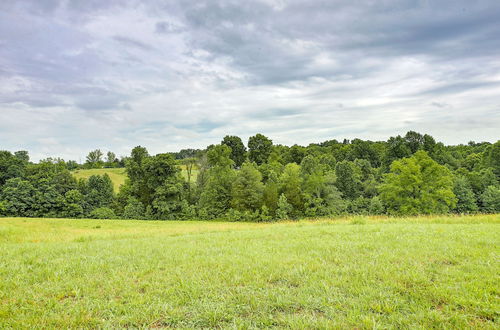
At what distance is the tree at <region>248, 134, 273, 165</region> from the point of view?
69.6 m

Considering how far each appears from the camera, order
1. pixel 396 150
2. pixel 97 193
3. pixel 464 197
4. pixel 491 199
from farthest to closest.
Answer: pixel 396 150 → pixel 97 193 → pixel 464 197 → pixel 491 199

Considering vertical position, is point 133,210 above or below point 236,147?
below

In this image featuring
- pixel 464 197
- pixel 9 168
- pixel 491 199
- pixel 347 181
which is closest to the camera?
pixel 491 199

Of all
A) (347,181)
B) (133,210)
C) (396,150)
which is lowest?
(133,210)

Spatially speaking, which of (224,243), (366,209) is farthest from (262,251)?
(366,209)

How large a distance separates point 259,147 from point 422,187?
3993 cm

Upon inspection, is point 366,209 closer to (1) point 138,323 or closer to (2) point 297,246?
(2) point 297,246

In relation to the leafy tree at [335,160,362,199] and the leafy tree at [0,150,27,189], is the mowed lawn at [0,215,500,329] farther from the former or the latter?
the leafy tree at [0,150,27,189]

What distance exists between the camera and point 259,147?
70.4m

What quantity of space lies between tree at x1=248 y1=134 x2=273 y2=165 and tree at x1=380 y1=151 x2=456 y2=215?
114 feet

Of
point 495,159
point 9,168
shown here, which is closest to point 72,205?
point 9,168

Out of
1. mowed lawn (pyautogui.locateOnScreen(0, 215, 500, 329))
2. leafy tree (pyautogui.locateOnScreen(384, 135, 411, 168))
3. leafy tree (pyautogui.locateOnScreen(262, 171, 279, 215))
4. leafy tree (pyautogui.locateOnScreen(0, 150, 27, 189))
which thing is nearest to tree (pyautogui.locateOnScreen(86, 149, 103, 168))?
leafy tree (pyautogui.locateOnScreen(0, 150, 27, 189))

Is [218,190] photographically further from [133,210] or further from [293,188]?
[133,210]

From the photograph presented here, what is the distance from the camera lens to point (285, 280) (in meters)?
5.61
